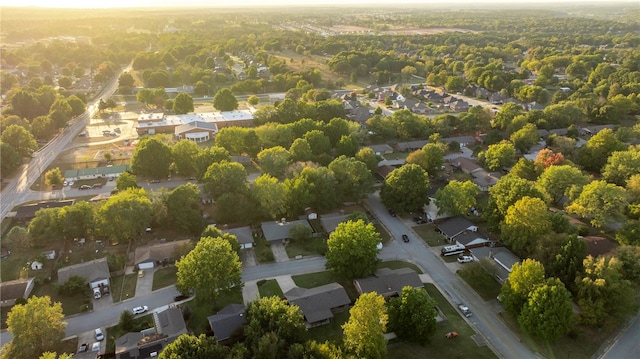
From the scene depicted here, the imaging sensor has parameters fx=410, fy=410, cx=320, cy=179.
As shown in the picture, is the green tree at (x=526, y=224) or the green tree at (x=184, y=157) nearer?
the green tree at (x=526, y=224)

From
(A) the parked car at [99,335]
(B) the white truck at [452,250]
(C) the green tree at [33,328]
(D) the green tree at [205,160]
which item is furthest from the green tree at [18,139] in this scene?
(B) the white truck at [452,250]

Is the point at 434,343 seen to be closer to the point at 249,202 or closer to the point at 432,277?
the point at 432,277

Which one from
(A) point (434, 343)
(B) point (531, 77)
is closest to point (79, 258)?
(A) point (434, 343)

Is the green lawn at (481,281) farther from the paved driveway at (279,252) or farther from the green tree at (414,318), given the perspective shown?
the paved driveway at (279,252)

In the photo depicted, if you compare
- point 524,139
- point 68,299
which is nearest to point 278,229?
point 68,299

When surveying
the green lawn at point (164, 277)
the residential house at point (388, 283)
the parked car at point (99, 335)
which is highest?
the residential house at point (388, 283)

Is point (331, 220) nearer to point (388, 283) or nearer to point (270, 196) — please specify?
point (270, 196)
